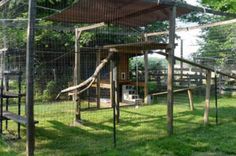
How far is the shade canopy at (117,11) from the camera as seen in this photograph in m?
6.51

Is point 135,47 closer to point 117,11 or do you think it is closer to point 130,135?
point 117,11

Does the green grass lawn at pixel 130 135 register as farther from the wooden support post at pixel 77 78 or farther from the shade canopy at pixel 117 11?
the shade canopy at pixel 117 11

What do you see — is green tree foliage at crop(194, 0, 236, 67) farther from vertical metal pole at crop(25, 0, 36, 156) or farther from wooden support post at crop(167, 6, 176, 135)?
vertical metal pole at crop(25, 0, 36, 156)

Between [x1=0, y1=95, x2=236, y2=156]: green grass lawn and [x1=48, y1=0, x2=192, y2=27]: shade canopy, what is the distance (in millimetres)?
2370

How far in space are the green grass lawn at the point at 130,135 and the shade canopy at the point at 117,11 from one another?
2370mm

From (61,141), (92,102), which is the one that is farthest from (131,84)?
(61,141)

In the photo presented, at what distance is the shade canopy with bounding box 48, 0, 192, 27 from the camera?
651cm

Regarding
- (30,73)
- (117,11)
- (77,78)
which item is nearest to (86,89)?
(77,78)

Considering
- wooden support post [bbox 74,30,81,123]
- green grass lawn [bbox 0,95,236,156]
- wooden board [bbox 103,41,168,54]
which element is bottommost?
green grass lawn [bbox 0,95,236,156]

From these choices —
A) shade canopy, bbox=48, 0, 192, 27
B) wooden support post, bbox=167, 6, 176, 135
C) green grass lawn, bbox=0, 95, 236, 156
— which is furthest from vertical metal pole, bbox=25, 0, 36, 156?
wooden support post, bbox=167, 6, 176, 135

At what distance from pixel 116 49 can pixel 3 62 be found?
107 inches

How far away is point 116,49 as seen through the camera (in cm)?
662

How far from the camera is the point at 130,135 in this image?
7035 mm

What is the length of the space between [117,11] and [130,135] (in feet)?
8.12
